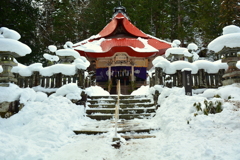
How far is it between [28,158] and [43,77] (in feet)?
15.7

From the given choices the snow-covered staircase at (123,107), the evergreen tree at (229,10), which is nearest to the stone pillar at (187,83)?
the snow-covered staircase at (123,107)

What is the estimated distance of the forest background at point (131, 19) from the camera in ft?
52.0

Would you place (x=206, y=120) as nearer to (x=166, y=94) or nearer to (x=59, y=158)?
(x=166, y=94)

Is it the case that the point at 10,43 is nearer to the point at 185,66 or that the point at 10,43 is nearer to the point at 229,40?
the point at 185,66

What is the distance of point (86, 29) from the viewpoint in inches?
856

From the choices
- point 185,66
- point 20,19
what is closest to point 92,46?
point 20,19

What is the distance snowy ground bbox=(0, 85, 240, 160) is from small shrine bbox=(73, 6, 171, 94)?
26.2 feet

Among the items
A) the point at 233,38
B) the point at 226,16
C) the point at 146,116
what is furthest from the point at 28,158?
the point at 226,16

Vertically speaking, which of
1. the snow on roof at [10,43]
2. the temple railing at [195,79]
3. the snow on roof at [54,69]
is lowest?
the temple railing at [195,79]

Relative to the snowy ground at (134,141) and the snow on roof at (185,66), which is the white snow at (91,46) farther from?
the snowy ground at (134,141)

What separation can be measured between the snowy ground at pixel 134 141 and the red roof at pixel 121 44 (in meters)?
8.70

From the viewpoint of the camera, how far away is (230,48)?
5.90m

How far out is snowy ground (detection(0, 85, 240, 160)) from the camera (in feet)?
9.27

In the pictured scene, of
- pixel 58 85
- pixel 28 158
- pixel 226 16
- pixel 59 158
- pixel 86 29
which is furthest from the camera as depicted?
pixel 86 29
